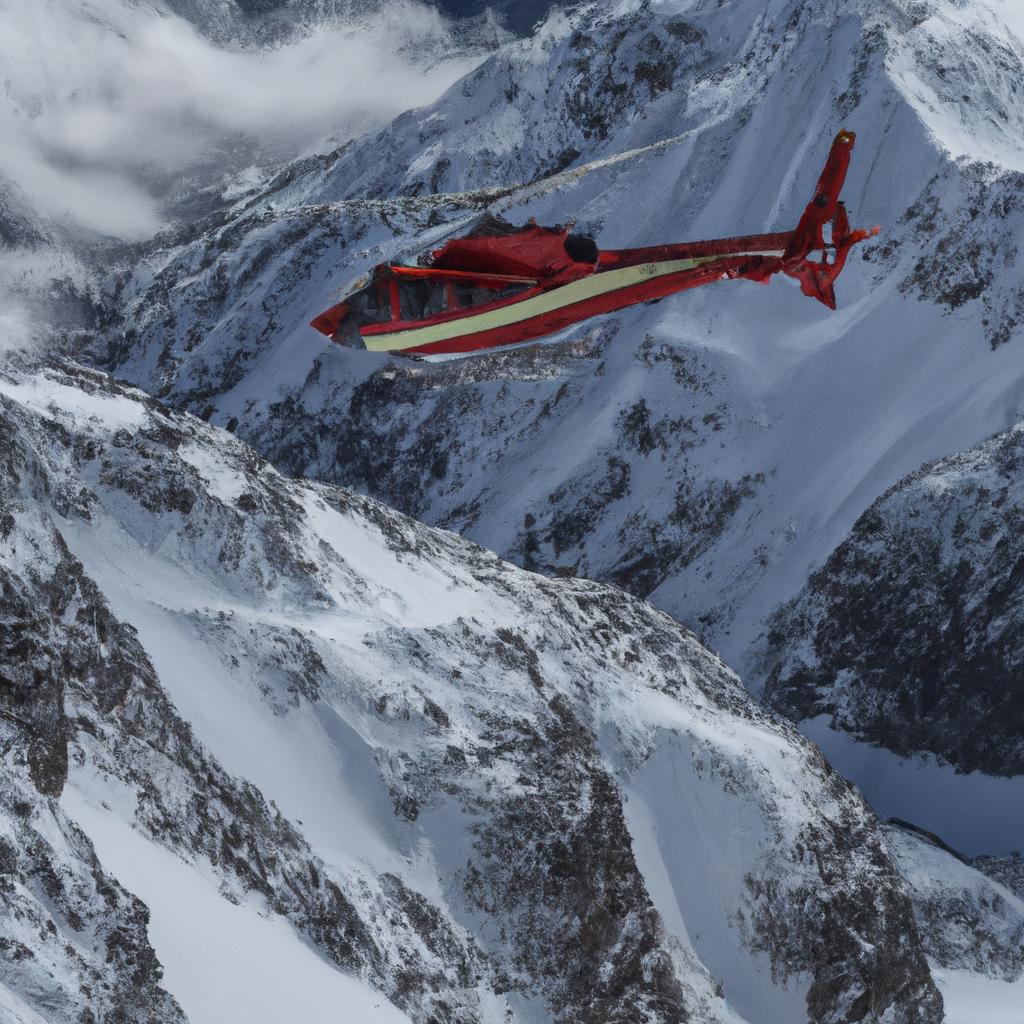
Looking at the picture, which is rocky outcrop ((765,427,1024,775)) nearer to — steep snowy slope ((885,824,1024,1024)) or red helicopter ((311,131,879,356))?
steep snowy slope ((885,824,1024,1024))

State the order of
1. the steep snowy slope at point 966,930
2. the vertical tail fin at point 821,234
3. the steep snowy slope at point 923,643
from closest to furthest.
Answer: the vertical tail fin at point 821,234 → the steep snowy slope at point 966,930 → the steep snowy slope at point 923,643

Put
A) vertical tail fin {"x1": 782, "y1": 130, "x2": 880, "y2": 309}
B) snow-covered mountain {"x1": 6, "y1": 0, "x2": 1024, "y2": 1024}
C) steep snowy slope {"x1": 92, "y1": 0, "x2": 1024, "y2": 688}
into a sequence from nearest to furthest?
1. snow-covered mountain {"x1": 6, "y1": 0, "x2": 1024, "y2": 1024}
2. vertical tail fin {"x1": 782, "y1": 130, "x2": 880, "y2": 309}
3. steep snowy slope {"x1": 92, "y1": 0, "x2": 1024, "y2": 688}

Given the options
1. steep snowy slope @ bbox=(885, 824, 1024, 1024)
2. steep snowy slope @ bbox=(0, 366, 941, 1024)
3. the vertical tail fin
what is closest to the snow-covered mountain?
steep snowy slope @ bbox=(0, 366, 941, 1024)

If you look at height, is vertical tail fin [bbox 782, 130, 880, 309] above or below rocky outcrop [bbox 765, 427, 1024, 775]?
above

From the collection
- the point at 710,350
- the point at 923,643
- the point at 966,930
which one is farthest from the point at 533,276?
the point at 923,643

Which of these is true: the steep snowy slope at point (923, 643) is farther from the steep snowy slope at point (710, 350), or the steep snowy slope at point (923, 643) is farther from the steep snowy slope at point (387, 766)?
the steep snowy slope at point (387, 766)

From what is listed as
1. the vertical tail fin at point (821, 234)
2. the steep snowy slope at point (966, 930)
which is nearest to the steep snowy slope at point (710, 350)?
the steep snowy slope at point (966, 930)

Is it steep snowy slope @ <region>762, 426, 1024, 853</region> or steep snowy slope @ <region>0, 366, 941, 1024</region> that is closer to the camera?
steep snowy slope @ <region>0, 366, 941, 1024</region>
